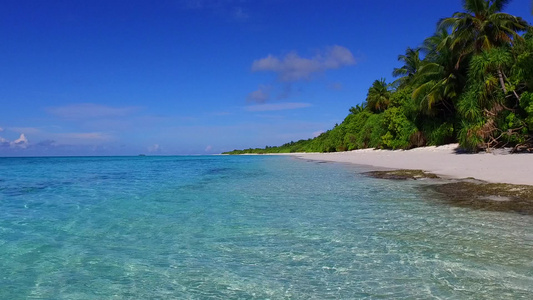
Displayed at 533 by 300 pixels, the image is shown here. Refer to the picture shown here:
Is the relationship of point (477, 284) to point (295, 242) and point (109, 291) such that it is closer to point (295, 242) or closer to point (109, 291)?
point (295, 242)

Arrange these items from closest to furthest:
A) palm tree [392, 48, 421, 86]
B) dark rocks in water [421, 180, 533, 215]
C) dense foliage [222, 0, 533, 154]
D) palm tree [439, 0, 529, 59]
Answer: dark rocks in water [421, 180, 533, 215]
dense foliage [222, 0, 533, 154]
palm tree [439, 0, 529, 59]
palm tree [392, 48, 421, 86]

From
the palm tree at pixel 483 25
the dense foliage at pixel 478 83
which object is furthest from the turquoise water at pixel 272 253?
the palm tree at pixel 483 25

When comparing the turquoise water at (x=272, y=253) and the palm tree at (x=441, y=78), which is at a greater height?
the palm tree at (x=441, y=78)

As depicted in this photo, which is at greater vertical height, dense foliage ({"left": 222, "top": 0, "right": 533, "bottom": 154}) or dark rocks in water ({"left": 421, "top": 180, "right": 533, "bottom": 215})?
dense foliage ({"left": 222, "top": 0, "right": 533, "bottom": 154})

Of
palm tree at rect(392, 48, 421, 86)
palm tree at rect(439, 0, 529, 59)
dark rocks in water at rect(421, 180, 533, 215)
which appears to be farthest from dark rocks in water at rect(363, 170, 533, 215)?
palm tree at rect(392, 48, 421, 86)

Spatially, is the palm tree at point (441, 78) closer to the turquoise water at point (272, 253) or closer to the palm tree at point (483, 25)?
the palm tree at point (483, 25)

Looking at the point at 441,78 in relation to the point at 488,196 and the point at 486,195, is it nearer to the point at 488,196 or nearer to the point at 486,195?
the point at 486,195

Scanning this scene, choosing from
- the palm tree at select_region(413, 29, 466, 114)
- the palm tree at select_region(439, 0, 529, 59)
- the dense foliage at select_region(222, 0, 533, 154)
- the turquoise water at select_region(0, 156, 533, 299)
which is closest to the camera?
the turquoise water at select_region(0, 156, 533, 299)

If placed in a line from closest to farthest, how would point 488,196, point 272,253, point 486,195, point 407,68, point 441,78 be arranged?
1. point 272,253
2. point 488,196
3. point 486,195
4. point 441,78
5. point 407,68

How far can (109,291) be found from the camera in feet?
12.1

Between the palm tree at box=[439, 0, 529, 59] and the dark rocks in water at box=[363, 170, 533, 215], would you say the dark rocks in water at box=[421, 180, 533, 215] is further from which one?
the palm tree at box=[439, 0, 529, 59]

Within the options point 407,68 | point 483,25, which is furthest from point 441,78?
point 407,68

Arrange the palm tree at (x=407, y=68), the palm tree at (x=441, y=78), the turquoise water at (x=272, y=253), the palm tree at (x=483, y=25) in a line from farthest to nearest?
the palm tree at (x=407, y=68) < the palm tree at (x=441, y=78) < the palm tree at (x=483, y=25) < the turquoise water at (x=272, y=253)

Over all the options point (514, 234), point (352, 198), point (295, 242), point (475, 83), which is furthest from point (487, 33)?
point (295, 242)
